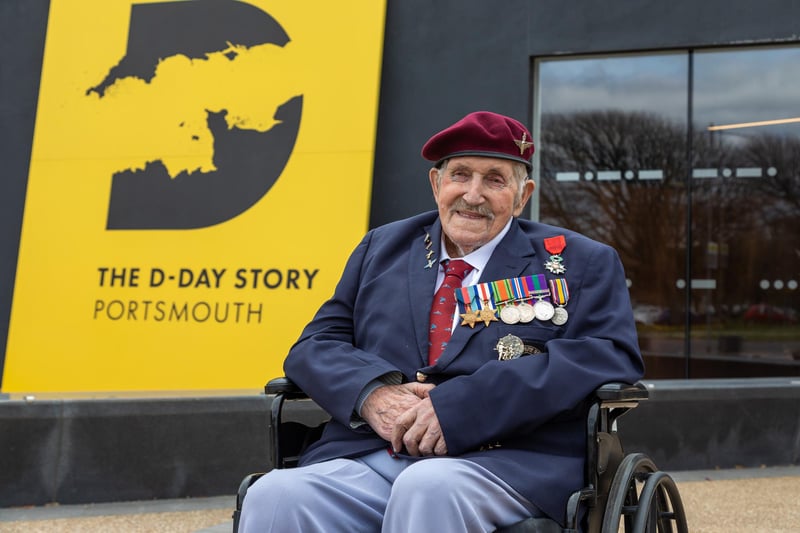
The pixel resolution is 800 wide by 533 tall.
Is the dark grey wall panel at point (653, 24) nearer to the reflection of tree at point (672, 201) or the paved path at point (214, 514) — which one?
the reflection of tree at point (672, 201)

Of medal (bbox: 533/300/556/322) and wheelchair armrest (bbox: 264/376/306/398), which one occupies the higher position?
medal (bbox: 533/300/556/322)

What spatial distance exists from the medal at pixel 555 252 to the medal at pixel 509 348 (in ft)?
0.69

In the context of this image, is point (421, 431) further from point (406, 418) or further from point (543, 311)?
point (543, 311)

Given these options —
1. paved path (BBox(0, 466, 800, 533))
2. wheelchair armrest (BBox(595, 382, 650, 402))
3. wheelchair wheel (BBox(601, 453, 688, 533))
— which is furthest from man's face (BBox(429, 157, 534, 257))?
paved path (BBox(0, 466, 800, 533))

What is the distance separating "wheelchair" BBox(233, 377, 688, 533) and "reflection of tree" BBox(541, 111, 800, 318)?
165 inches

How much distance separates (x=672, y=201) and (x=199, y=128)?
3.24 m

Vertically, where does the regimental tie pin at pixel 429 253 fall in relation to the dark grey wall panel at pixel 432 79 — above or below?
below

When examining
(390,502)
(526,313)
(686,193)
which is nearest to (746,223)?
(686,193)

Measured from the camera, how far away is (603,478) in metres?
2.17

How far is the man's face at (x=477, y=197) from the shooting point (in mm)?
2336

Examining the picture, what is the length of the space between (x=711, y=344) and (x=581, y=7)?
241 cm

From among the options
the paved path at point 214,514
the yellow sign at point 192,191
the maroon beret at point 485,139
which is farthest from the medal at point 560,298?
the yellow sign at point 192,191

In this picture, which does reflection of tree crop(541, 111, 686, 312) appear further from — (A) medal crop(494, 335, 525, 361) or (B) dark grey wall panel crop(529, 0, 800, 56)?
(A) medal crop(494, 335, 525, 361)

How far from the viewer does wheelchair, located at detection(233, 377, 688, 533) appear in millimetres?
1995
